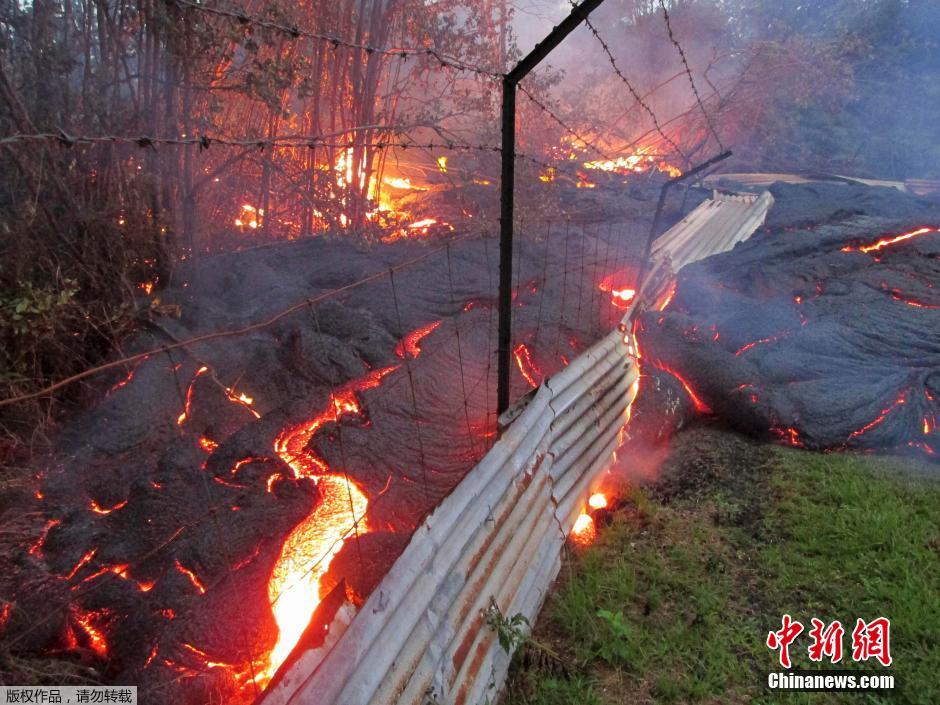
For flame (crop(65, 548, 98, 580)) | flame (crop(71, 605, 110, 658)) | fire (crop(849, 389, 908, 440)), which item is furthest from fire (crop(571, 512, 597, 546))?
flame (crop(65, 548, 98, 580))

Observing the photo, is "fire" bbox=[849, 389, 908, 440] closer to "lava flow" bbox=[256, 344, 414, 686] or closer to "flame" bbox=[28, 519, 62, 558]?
"lava flow" bbox=[256, 344, 414, 686]

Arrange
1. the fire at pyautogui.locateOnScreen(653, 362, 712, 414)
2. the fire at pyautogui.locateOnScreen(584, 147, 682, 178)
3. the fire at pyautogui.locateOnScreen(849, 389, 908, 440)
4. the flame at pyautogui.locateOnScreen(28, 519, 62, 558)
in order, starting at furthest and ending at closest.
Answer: the fire at pyautogui.locateOnScreen(584, 147, 682, 178) < the fire at pyautogui.locateOnScreen(653, 362, 712, 414) < the fire at pyautogui.locateOnScreen(849, 389, 908, 440) < the flame at pyautogui.locateOnScreen(28, 519, 62, 558)

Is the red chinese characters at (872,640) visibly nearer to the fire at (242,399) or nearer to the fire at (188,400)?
the fire at (242,399)

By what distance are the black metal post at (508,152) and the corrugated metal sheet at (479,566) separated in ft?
1.17

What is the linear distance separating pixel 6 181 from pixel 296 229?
4.90 meters

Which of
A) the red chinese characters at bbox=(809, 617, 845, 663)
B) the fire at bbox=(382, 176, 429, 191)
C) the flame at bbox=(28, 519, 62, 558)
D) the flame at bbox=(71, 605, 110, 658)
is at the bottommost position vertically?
the red chinese characters at bbox=(809, 617, 845, 663)

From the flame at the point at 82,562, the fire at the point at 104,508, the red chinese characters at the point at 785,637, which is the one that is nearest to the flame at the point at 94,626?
the flame at the point at 82,562

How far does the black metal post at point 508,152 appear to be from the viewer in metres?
2.79

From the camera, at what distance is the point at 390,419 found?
171 inches

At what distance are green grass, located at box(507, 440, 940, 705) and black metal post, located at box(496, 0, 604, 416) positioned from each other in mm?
1308

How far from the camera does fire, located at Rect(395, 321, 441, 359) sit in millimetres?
5438

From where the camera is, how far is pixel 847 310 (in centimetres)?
633

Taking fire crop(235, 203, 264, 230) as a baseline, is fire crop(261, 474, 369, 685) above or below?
below

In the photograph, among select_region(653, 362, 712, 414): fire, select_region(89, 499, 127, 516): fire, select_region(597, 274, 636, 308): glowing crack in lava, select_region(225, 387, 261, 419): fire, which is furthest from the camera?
select_region(597, 274, 636, 308): glowing crack in lava
